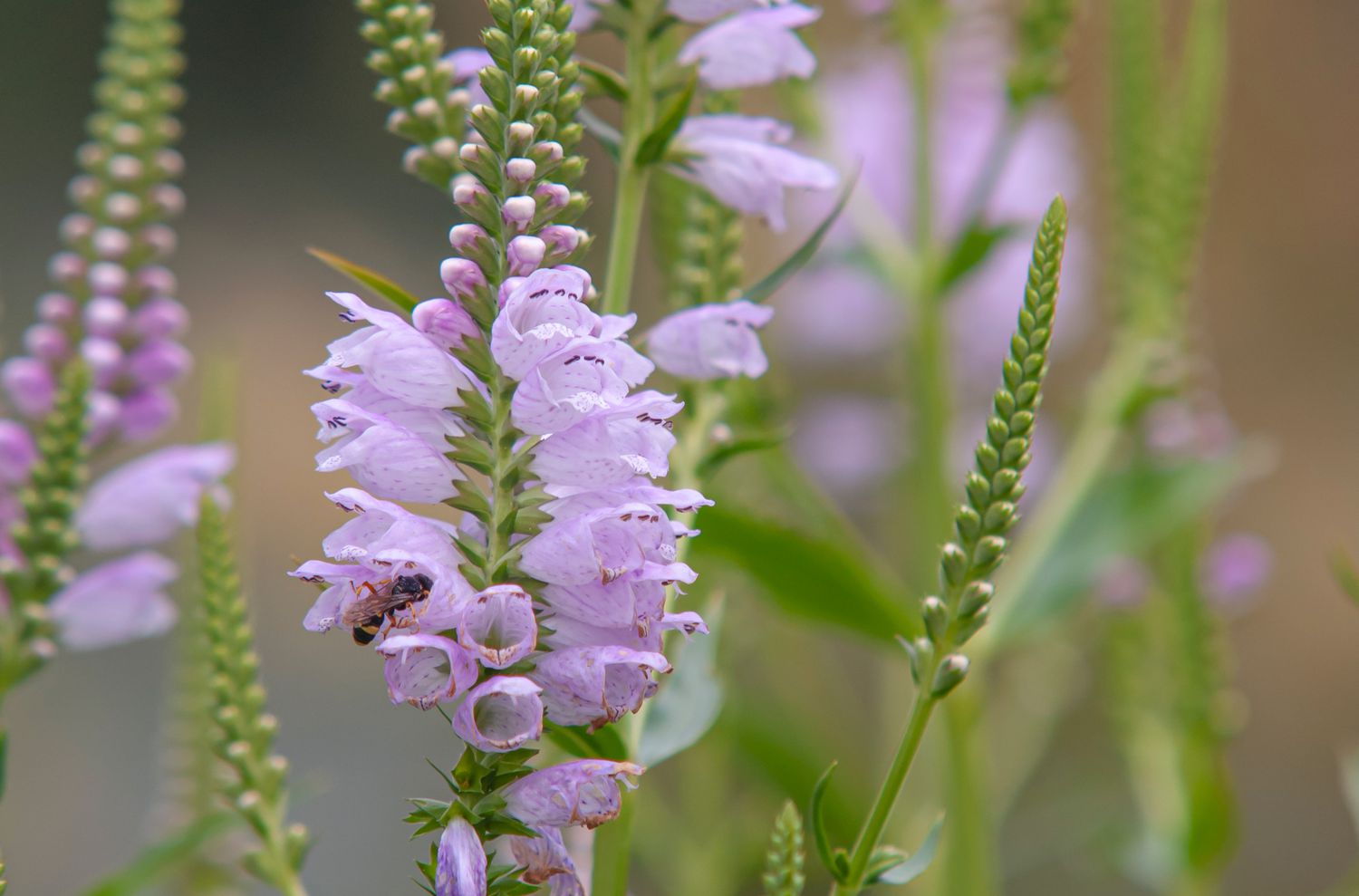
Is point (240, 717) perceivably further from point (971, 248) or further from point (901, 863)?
point (971, 248)

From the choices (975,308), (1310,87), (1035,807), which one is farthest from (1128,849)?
(1310,87)

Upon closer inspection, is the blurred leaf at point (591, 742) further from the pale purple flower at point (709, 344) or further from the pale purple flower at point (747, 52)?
the pale purple flower at point (747, 52)

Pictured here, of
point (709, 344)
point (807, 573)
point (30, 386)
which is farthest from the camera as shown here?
point (807, 573)

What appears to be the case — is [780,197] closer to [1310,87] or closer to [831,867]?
[831,867]

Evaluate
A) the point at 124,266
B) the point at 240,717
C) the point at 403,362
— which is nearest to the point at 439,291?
the point at 124,266

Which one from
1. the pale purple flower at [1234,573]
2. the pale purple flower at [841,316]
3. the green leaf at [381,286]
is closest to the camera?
the green leaf at [381,286]

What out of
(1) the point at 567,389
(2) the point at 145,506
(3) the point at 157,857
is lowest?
(3) the point at 157,857

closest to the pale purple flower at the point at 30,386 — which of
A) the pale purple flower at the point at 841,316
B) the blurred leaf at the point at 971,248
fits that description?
the blurred leaf at the point at 971,248
